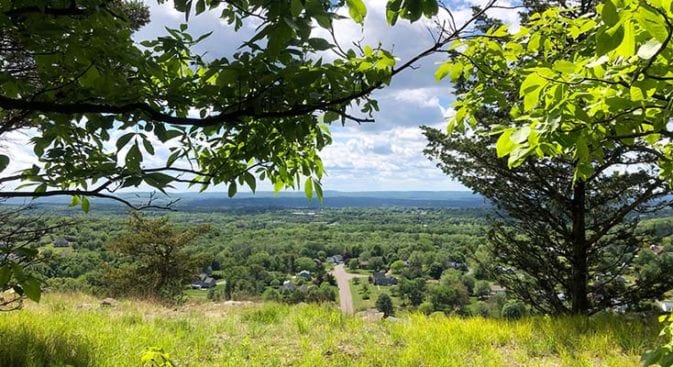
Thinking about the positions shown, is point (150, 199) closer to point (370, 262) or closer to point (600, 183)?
point (600, 183)

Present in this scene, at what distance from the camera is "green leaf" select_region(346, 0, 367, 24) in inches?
50.5

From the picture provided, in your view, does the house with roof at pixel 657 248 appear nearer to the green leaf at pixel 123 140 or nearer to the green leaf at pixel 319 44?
the green leaf at pixel 319 44

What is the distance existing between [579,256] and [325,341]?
5853 mm

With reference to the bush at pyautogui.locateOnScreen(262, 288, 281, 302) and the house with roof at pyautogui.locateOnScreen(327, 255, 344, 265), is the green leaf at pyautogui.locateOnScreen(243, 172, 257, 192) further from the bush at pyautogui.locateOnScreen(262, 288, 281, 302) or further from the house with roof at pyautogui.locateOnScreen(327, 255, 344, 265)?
the house with roof at pyautogui.locateOnScreen(327, 255, 344, 265)

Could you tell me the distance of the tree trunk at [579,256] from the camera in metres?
8.24

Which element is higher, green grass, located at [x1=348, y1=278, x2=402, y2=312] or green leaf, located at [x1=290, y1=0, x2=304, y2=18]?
green leaf, located at [x1=290, y1=0, x2=304, y2=18]

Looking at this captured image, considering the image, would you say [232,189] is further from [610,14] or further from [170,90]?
[610,14]

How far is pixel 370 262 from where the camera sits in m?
66.6

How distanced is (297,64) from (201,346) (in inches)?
165

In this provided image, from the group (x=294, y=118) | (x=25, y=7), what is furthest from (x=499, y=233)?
(x=25, y=7)

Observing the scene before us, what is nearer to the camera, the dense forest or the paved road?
the dense forest

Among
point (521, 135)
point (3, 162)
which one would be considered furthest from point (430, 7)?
point (3, 162)

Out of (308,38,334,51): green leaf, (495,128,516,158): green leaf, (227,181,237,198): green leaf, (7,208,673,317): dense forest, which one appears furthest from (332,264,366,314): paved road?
(308,38,334,51): green leaf

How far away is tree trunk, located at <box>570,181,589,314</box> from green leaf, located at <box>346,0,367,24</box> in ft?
26.8
